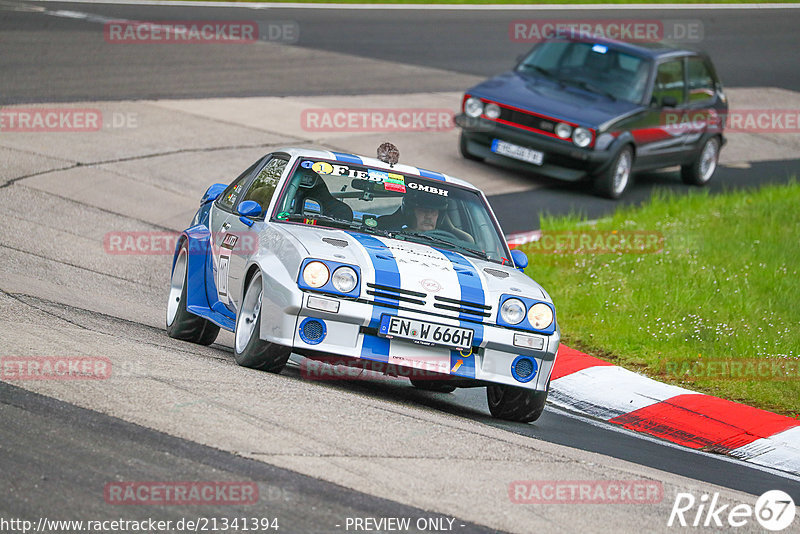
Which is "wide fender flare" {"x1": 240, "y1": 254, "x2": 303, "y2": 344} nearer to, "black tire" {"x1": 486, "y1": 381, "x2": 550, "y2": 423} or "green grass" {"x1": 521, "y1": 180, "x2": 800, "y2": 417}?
"black tire" {"x1": 486, "y1": 381, "x2": 550, "y2": 423}

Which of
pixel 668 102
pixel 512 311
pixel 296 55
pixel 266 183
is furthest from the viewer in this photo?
pixel 296 55

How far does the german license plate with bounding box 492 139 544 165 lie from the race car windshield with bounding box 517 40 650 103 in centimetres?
134

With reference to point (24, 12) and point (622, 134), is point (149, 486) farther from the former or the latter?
point (24, 12)

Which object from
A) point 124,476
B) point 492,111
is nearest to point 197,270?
point 124,476

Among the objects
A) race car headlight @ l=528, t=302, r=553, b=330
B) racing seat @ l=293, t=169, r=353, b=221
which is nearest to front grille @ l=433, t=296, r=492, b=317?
race car headlight @ l=528, t=302, r=553, b=330

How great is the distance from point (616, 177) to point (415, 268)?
9.82 m

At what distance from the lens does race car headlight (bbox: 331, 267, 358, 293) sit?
6.80 metres

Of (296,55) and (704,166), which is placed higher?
(296,55)

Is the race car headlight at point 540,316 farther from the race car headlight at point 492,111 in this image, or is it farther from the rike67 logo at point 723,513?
the race car headlight at point 492,111

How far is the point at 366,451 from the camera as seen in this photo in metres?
5.68

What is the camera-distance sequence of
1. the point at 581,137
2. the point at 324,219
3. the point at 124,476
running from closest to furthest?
the point at 124,476
the point at 324,219
the point at 581,137

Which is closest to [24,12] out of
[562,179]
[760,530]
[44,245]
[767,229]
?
[562,179]

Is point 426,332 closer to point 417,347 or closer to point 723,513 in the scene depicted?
point 417,347

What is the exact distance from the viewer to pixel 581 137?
51.8 ft
